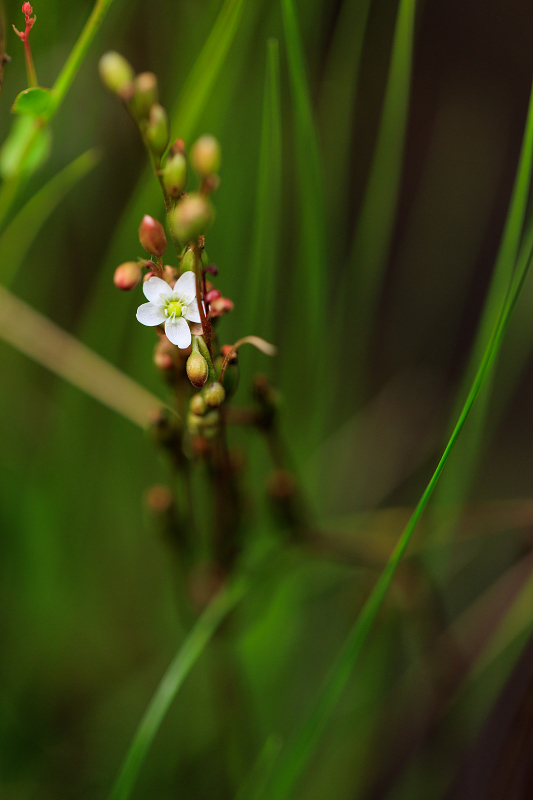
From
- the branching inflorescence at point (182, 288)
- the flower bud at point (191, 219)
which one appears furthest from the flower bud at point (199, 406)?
the flower bud at point (191, 219)

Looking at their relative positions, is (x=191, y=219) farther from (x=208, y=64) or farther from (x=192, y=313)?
(x=208, y=64)

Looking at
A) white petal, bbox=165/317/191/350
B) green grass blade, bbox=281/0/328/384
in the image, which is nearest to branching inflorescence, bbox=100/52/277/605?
white petal, bbox=165/317/191/350

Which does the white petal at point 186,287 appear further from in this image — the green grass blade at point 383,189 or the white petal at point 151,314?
the green grass blade at point 383,189

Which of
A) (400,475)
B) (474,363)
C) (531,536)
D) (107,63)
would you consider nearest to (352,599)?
(400,475)

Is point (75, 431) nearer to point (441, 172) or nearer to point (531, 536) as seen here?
point (531, 536)

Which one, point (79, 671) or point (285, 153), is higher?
point (285, 153)

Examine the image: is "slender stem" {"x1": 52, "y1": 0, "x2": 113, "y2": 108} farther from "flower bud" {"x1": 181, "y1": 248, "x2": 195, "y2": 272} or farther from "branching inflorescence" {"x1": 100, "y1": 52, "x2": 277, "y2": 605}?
"flower bud" {"x1": 181, "y1": 248, "x2": 195, "y2": 272}
